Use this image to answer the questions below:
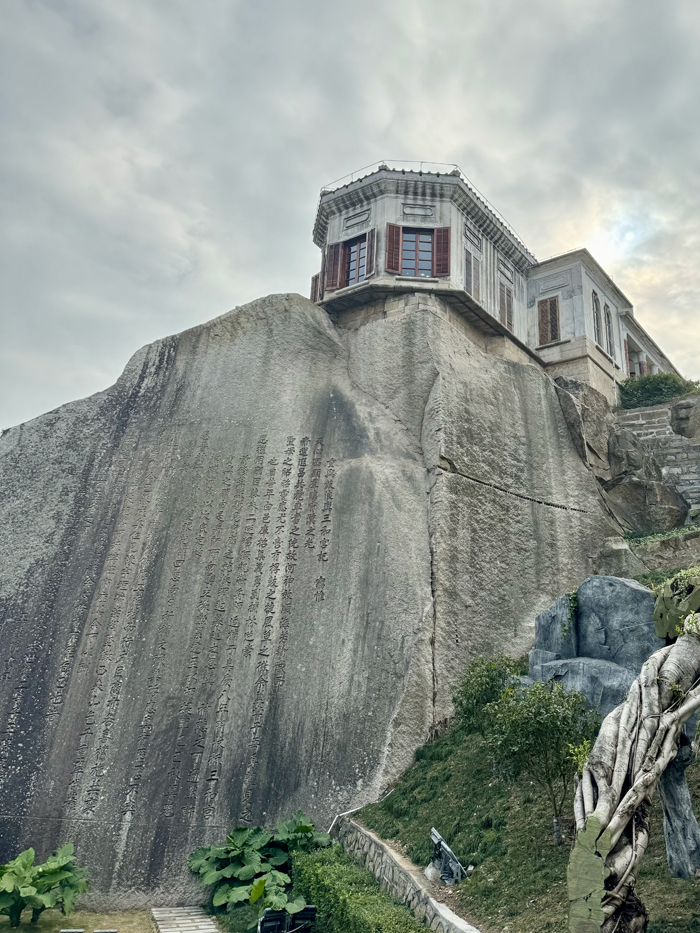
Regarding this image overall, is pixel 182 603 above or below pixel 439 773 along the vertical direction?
above

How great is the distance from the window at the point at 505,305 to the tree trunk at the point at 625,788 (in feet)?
52.8

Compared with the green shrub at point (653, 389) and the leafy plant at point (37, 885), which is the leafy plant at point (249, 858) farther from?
the green shrub at point (653, 389)

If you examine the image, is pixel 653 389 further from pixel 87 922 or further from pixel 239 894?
pixel 87 922

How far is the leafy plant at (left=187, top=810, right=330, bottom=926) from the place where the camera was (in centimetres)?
910

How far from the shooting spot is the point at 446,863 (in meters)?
7.75

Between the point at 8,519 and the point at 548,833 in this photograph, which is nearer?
the point at 548,833

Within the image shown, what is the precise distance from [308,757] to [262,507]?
4631 millimetres

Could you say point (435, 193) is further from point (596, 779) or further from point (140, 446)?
point (596, 779)

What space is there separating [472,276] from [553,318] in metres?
4.42

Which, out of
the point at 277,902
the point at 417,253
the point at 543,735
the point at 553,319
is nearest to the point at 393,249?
the point at 417,253

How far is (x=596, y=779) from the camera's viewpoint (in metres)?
4.90

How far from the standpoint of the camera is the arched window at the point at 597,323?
76.1ft

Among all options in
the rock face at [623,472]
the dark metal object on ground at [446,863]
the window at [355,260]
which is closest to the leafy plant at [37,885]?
the dark metal object on ground at [446,863]

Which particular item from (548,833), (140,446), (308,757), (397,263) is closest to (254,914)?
(308,757)
